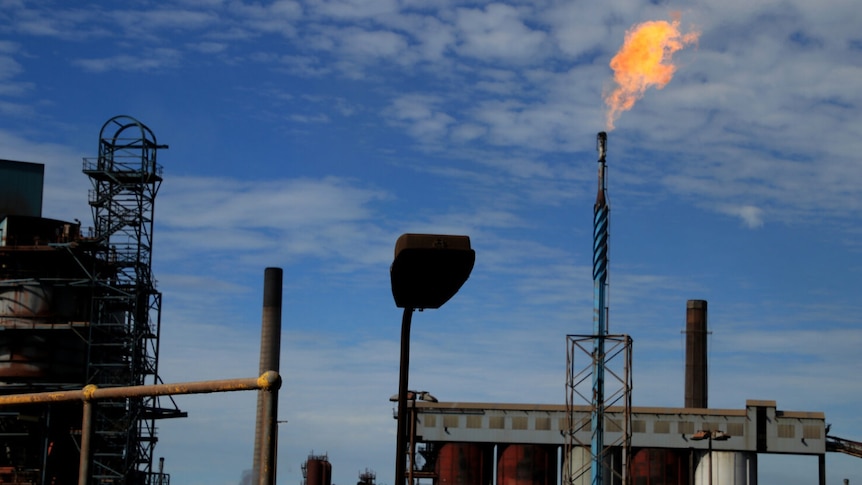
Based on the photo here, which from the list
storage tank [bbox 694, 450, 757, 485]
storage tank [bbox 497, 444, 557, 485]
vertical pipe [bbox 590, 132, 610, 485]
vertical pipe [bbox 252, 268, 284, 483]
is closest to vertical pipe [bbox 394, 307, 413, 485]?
vertical pipe [bbox 590, 132, 610, 485]

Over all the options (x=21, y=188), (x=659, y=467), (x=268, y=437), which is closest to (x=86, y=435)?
(x=268, y=437)

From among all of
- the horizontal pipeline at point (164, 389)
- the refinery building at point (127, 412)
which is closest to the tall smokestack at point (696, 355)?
the refinery building at point (127, 412)

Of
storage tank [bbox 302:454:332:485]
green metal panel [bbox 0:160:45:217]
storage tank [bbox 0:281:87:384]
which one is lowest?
storage tank [bbox 302:454:332:485]

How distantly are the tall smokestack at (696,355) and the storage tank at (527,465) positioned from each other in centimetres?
1234

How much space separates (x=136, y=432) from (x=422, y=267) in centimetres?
6661

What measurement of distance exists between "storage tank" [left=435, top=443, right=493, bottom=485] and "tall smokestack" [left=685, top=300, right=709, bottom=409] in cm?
1673

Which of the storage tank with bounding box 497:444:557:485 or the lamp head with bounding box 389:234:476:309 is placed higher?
the lamp head with bounding box 389:234:476:309

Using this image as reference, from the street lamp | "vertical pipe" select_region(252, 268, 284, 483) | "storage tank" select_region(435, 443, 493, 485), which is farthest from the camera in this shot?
"vertical pipe" select_region(252, 268, 284, 483)

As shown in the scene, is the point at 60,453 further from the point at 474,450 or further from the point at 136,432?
the point at 474,450

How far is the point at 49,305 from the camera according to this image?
69.8 metres

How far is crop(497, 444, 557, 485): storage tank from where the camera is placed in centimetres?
7300

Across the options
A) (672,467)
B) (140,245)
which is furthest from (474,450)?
(140,245)

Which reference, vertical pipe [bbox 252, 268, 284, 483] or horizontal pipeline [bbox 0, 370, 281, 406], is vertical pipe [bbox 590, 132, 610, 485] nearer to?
vertical pipe [bbox 252, 268, 284, 483]

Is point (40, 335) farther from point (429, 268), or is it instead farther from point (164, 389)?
point (429, 268)
